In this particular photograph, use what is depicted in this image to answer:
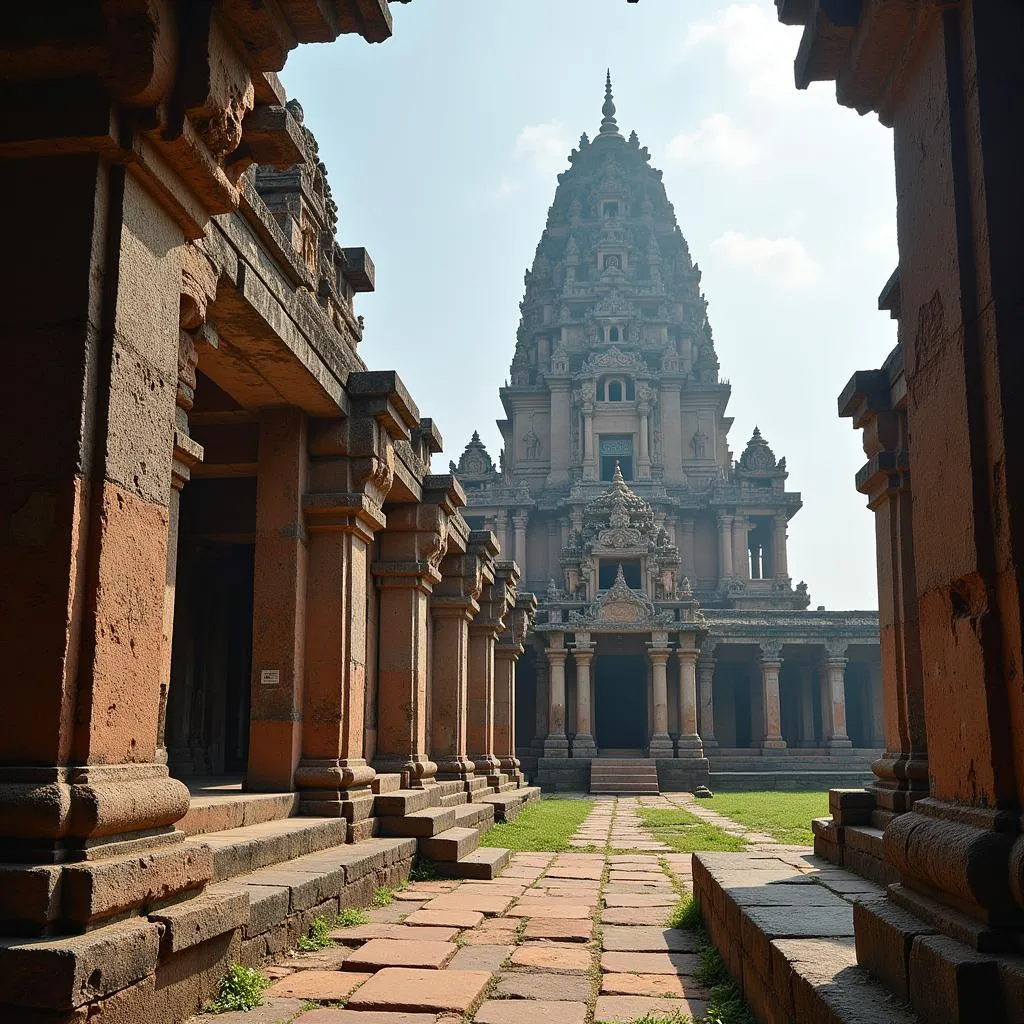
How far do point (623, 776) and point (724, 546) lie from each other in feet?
58.3


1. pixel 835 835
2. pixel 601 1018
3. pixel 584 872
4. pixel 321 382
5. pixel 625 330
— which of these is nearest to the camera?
pixel 601 1018

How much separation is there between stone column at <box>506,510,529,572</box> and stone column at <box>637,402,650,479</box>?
5029 mm

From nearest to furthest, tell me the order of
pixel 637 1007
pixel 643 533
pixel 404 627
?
pixel 637 1007
pixel 404 627
pixel 643 533

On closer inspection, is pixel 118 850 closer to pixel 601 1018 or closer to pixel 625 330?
pixel 601 1018

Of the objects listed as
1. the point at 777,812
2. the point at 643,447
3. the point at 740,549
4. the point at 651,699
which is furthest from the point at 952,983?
the point at 643,447

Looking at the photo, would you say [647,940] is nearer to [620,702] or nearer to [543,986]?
[543,986]

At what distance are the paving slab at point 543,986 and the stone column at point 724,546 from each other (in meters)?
38.5

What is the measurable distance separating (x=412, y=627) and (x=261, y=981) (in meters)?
6.56

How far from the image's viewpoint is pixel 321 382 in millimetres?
8273

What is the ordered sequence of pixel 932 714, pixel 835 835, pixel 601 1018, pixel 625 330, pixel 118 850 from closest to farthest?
1. pixel 932 714
2. pixel 118 850
3. pixel 601 1018
4. pixel 835 835
5. pixel 625 330

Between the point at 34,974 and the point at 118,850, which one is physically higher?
the point at 118,850

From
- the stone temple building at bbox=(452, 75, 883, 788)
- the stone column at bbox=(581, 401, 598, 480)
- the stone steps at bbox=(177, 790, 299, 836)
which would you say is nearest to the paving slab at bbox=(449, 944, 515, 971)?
the stone steps at bbox=(177, 790, 299, 836)

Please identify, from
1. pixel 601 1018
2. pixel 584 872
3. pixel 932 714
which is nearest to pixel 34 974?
pixel 601 1018

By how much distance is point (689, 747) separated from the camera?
1150 inches
